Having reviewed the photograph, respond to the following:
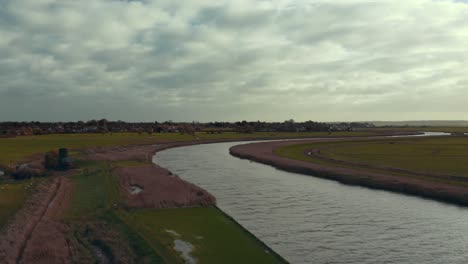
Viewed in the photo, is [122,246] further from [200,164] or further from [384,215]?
[200,164]

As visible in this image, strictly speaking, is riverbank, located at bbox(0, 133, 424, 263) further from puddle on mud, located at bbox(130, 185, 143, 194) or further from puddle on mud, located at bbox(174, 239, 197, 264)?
puddle on mud, located at bbox(174, 239, 197, 264)

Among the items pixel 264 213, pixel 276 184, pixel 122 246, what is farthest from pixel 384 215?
pixel 122 246

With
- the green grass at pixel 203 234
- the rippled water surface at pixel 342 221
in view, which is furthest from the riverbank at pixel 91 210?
the rippled water surface at pixel 342 221

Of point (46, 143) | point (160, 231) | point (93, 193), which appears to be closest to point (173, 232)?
point (160, 231)

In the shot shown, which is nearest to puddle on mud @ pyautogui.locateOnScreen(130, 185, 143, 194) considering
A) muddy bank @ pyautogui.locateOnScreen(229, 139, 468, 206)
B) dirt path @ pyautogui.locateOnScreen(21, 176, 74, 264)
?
dirt path @ pyautogui.locateOnScreen(21, 176, 74, 264)

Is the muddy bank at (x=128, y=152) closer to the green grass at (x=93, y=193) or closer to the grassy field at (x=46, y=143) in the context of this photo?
the grassy field at (x=46, y=143)

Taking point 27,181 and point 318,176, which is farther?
point 318,176

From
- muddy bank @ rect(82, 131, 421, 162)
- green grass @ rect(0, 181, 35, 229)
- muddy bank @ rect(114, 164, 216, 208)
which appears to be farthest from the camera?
muddy bank @ rect(82, 131, 421, 162)
